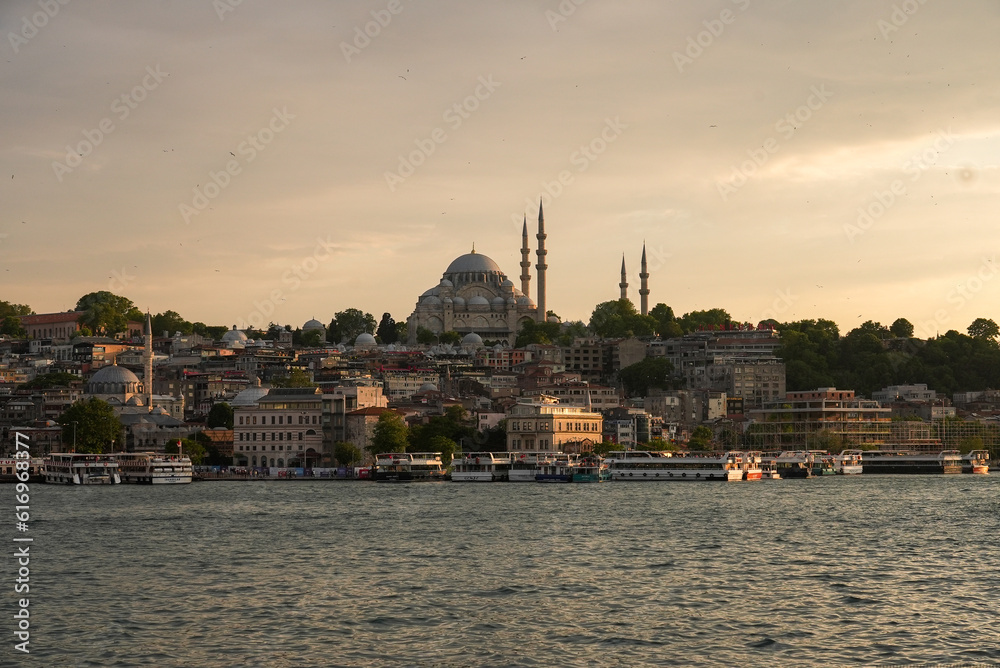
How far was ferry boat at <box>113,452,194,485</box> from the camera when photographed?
71.5m

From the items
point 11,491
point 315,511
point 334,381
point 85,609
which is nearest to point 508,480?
point 11,491

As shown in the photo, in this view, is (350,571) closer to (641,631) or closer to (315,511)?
(641,631)

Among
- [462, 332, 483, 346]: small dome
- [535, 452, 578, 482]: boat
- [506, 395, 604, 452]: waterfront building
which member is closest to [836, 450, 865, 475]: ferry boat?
[506, 395, 604, 452]: waterfront building

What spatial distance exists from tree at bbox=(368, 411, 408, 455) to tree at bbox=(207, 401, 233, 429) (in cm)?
1591

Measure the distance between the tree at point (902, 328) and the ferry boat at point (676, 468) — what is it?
64.5 meters

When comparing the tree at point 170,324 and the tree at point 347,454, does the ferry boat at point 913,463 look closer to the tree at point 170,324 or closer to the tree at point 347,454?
the tree at point 347,454

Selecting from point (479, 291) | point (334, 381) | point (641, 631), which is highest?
point (479, 291)

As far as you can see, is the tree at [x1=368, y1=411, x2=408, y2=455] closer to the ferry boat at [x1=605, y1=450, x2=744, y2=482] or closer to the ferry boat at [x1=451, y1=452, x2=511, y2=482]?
the ferry boat at [x1=451, y1=452, x2=511, y2=482]

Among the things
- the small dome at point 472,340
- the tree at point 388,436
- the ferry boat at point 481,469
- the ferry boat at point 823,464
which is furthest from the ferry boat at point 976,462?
the small dome at point 472,340

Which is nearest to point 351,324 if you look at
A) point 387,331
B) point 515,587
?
point 387,331

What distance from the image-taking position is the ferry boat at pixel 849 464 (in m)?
84.8

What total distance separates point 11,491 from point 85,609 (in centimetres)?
4465

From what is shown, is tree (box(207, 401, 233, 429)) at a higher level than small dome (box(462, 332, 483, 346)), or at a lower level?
lower

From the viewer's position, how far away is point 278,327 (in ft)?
515
